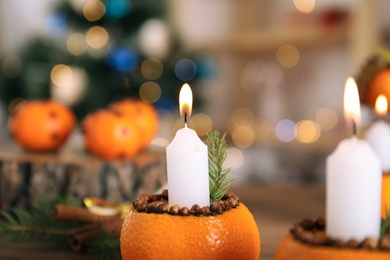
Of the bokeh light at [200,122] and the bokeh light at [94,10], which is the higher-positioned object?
the bokeh light at [94,10]

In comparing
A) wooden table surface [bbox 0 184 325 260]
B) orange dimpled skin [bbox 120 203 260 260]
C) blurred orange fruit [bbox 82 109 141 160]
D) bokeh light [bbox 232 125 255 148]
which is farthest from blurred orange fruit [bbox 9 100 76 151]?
bokeh light [bbox 232 125 255 148]

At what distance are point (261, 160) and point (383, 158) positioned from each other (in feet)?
9.78

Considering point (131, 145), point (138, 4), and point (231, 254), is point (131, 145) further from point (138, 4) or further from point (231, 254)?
point (138, 4)

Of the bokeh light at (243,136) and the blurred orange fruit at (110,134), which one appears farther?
the bokeh light at (243,136)

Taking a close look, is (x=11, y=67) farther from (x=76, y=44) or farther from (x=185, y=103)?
(x=185, y=103)

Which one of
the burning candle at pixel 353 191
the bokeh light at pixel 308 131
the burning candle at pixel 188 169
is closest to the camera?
the burning candle at pixel 353 191

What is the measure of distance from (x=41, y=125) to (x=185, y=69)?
7.11ft

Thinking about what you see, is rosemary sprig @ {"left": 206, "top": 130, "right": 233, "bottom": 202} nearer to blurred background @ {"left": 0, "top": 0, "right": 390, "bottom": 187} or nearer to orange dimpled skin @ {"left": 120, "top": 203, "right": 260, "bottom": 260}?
orange dimpled skin @ {"left": 120, "top": 203, "right": 260, "bottom": 260}

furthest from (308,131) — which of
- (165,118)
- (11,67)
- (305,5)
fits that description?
(11,67)

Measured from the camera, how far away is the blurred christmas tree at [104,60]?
3383mm

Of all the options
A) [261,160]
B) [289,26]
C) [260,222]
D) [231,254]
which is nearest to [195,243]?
[231,254]

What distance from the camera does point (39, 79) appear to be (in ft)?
11.4

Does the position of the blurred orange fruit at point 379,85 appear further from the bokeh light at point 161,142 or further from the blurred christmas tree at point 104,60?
the blurred christmas tree at point 104,60

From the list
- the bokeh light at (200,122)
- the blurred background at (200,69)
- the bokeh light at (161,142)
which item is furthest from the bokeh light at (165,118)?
the bokeh light at (161,142)
